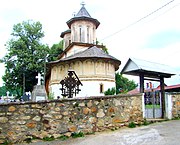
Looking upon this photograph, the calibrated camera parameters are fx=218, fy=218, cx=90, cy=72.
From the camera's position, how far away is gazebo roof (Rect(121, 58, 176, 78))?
973 cm

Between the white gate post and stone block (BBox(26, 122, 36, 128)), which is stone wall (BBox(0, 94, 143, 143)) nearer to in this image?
stone block (BBox(26, 122, 36, 128))

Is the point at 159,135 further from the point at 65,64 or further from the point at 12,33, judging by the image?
the point at 12,33

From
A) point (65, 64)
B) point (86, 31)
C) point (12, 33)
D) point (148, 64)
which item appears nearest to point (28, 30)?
point (12, 33)

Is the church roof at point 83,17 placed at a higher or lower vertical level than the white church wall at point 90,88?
higher

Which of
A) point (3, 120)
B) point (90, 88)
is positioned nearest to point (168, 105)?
point (3, 120)

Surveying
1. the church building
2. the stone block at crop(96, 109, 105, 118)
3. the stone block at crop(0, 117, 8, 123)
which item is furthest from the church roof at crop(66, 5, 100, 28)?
the stone block at crop(0, 117, 8, 123)

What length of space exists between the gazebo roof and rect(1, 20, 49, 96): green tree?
1135 inches

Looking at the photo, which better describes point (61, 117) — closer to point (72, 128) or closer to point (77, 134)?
point (72, 128)

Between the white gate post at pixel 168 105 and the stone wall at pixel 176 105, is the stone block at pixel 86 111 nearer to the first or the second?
the white gate post at pixel 168 105

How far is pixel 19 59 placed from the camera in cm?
3744

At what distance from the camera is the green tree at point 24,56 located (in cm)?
3741

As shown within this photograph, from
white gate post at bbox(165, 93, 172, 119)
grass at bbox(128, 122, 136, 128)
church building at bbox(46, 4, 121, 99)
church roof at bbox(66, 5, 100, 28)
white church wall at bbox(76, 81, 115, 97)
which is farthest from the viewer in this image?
church roof at bbox(66, 5, 100, 28)

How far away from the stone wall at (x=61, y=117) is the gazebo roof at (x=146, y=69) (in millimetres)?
1785

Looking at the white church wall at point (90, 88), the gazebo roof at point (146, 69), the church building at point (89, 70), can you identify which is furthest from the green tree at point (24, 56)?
the gazebo roof at point (146, 69)
